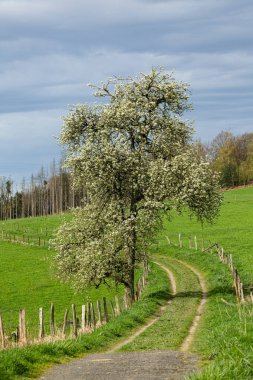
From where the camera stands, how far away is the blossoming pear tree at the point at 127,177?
38.8 meters

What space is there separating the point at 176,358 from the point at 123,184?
23.5 m

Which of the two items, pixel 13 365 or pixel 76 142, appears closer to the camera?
pixel 13 365

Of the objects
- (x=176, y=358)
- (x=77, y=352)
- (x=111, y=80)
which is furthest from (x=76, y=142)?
(x=176, y=358)

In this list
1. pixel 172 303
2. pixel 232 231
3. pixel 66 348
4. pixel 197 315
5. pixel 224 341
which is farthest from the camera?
pixel 232 231

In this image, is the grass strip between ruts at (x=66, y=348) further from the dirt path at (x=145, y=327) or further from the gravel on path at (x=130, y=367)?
the gravel on path at (x=130, y=367)

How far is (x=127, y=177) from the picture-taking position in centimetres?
3991

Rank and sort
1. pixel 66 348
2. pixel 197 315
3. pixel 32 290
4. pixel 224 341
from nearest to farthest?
pixel 224 341, pixel 66 348, pixel 197 315, pixel 32 290

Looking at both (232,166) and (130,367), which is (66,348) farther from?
(232,166)

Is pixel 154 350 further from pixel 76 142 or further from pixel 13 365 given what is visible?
pixel 76 142

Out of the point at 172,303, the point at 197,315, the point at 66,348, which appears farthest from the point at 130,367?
the point at 172,303

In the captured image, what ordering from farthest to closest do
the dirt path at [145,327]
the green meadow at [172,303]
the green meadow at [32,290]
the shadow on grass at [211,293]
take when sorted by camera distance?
the green meadow at [32,290] → the shadow on grass at [211,293] → the dirt path at [145,327] → the green meadow at [172,303]

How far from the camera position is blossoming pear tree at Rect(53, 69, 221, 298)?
3875cm

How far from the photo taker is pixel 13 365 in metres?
16.3

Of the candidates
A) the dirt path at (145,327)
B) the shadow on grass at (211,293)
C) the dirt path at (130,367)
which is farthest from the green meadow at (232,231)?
the dirt path at (130,367)
